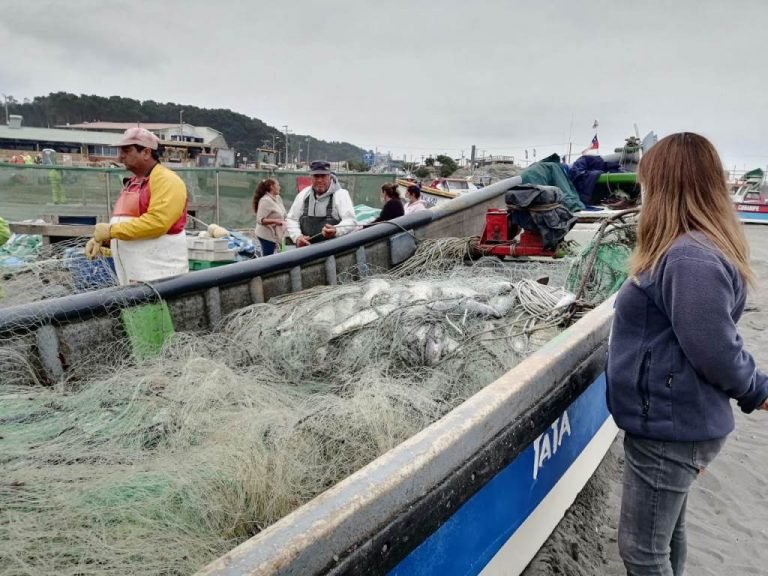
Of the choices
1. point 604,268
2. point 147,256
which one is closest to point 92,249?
point 147,256

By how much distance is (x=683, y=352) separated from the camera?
1729 mm

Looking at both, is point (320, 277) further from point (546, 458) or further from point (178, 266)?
point (546, 458)

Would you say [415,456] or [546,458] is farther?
[546,458]

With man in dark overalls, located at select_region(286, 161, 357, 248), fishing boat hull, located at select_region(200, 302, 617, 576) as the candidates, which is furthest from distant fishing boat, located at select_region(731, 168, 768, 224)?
fishing boat hull, located at select_region(200, 302, 617, 576)

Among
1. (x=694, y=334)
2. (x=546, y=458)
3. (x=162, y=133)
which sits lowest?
(x=546, y=458)

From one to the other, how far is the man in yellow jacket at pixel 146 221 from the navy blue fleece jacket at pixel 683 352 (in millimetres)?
2948

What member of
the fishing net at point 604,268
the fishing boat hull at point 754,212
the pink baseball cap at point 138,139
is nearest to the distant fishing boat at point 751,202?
the fishing boat hull at point 754,212

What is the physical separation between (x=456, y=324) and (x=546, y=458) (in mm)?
1009

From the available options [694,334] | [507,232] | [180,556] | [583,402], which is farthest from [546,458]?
[507,232]

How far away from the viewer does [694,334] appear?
1619 mm

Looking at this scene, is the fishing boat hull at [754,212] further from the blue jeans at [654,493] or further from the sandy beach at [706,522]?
the blue jeans at [654,493]

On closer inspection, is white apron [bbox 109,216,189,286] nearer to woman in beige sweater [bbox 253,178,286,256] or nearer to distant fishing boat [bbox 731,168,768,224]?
woman in beige sweater [bbox 253,178,286,256]

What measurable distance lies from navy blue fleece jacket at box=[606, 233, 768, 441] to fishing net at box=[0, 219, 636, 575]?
0.91 m

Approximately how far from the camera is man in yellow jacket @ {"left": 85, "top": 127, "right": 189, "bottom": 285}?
3678 millimetres
